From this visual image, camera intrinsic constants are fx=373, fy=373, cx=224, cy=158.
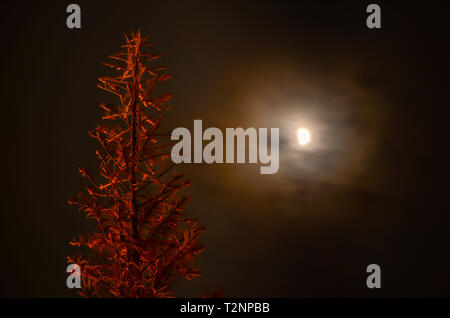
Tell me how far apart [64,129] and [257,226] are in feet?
6.86

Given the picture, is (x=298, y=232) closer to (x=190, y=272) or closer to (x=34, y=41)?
(x=190, y=272)

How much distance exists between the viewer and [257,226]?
3.62 m

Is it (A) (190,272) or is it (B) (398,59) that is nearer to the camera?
(A) (190,272)

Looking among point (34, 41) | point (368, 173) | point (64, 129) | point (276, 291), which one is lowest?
point (276, 291)

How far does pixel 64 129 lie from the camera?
3.61m

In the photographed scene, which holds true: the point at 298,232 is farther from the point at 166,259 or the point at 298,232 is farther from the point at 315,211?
the point at 166,259

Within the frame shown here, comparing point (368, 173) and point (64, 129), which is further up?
point (64, 129)
